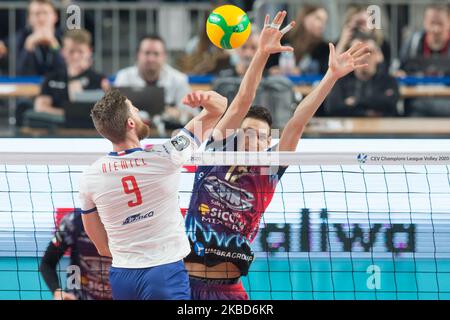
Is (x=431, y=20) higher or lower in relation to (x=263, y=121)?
higher

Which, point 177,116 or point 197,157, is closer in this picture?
point 197,157

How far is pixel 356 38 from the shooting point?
12469 millimetres

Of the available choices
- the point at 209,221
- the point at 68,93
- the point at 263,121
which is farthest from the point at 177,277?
the point at 68,93

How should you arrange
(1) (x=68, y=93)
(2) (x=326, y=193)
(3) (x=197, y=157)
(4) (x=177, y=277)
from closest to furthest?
(4) (x=177, y=277) → (3) (x=197, y=157) → (2) (x=326, y=193) → (1) (x=68, y=93)

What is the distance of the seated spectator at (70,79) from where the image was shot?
12.5 m

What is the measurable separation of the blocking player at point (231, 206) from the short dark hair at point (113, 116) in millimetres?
816

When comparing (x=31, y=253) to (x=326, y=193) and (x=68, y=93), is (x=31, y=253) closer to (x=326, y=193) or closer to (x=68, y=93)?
(x=326, y=193)

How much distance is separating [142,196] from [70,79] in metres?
7.03

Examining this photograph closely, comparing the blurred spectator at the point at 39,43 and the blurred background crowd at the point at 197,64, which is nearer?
the blurred background crowd at the point at 197,64

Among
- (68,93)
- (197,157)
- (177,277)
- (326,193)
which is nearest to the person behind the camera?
(177,277)

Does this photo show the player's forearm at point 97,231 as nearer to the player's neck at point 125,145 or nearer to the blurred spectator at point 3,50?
the player's neck at point 125,145

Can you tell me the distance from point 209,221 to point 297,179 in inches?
39.7

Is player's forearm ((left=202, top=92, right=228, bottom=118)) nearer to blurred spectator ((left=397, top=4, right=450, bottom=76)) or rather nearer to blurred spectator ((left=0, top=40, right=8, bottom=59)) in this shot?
blurred spectator ((left=397, top=4, right=450, bottom=76))

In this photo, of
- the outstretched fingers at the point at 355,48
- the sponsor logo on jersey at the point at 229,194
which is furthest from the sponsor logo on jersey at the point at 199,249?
the outstretched fingers at the point at 355,48
